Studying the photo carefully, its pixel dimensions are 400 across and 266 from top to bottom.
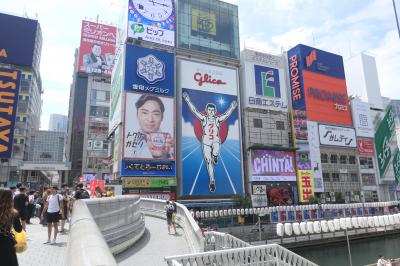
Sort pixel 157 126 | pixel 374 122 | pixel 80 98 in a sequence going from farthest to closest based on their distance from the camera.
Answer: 1. pixel 80 98
2. pixel 374 122
3. pixel 157 126

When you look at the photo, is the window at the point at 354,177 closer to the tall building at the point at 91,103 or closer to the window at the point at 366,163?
the window at the point at 366,163

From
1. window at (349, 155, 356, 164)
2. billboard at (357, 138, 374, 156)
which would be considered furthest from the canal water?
billboard at (357, 138, 374, 156)

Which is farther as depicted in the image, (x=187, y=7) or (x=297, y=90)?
(x=297, y=90)

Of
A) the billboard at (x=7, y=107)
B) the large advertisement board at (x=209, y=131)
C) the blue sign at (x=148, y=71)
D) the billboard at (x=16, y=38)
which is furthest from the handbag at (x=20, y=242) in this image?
the billboard at (x=16, y=38)

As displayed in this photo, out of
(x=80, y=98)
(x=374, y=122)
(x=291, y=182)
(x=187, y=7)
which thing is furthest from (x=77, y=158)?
(x=374, y=122)

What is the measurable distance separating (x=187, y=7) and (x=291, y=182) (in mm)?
31821

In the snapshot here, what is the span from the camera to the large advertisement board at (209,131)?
44.8m

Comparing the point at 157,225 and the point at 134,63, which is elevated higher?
the point at 134,63

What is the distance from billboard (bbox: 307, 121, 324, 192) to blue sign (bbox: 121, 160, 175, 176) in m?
24.7

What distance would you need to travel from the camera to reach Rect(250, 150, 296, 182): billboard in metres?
48.8

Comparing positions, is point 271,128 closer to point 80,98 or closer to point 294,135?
point 294,135

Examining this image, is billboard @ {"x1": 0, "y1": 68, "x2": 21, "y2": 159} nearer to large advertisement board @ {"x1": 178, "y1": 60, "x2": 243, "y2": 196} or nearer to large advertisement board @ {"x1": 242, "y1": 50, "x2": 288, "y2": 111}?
large advertisement board @ {"x1": 178, "y1": 60, "x2": 243, "y2": 196}

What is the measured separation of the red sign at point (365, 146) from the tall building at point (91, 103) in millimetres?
50809

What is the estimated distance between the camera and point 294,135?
177ft
